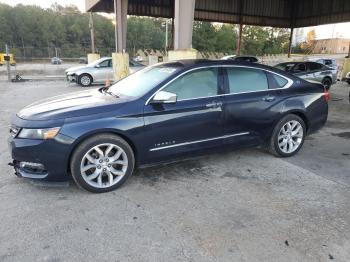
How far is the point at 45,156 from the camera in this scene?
11.7 feet

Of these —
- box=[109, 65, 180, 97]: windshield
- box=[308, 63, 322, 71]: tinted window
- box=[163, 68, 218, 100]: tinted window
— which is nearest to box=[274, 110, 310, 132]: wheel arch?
box=[163, 68, 218, 100]: tinted window

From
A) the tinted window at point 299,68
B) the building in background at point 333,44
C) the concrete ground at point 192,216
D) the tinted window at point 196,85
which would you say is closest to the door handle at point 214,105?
the tinted window at point 196,85

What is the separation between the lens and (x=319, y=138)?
650cm

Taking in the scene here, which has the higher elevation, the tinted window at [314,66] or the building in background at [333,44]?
the building in background at [333,44]

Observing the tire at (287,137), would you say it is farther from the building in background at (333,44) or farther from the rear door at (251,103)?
the building in background at (333,44)

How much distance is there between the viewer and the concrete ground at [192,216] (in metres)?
2.80

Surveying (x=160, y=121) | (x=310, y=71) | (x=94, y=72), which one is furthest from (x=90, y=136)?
(x=94, y=72)

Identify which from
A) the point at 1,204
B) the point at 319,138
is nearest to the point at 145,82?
the point at 1,204

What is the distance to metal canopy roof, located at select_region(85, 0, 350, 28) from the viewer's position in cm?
2102

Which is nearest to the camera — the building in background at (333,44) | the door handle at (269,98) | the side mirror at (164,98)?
the side mirror at (164,98)

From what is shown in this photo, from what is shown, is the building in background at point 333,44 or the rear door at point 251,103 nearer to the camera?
the rear door at point 251,103

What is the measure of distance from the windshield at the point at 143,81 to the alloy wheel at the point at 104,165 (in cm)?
82

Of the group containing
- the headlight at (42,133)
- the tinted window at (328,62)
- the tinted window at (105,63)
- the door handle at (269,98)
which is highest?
the tinted window at (328,62)

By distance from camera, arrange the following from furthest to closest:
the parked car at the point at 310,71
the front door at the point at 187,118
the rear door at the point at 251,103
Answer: the parked car at the point at 310,71 < the rear door at the point at 251,103 < the front door at the point at 187,118
